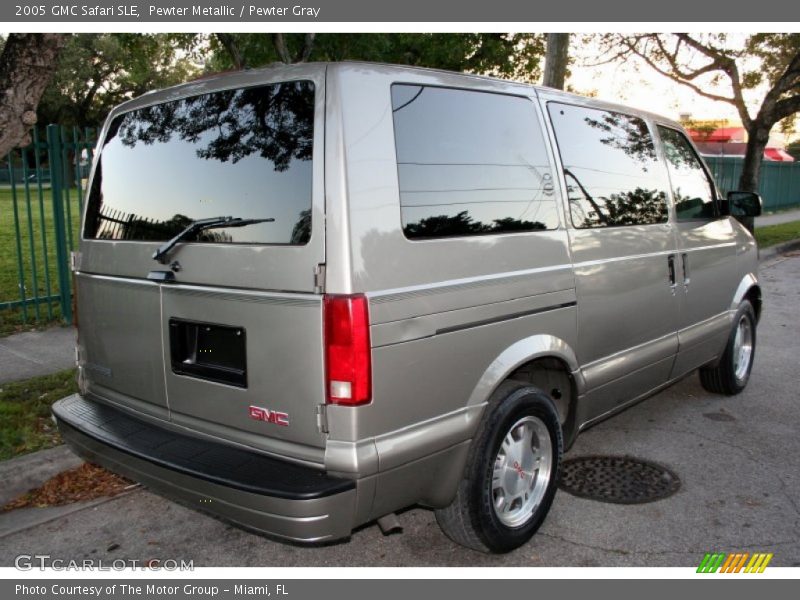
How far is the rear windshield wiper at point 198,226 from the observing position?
292 centimetres

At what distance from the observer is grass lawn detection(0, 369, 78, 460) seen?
4.40 metres

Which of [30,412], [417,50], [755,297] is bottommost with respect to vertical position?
[30,412]

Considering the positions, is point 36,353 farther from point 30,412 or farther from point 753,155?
point 753,155

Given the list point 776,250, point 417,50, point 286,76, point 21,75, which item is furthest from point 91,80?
point 286,76

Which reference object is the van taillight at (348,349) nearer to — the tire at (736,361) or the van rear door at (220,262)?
the van rear door at (220,262)

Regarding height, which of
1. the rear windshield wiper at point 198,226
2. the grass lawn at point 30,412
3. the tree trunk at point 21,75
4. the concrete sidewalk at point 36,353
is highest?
the tree trunk at point 21,75

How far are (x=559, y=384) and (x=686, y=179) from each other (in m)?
2.05

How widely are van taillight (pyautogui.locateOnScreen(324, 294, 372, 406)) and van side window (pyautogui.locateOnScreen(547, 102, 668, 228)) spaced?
1.64 meters

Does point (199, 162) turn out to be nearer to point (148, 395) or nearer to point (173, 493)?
point (148, 395)

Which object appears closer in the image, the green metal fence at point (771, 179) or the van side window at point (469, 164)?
the van side window at point (469, 164)

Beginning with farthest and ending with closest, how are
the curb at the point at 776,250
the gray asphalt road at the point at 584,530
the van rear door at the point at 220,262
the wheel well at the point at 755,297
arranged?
the curb at the point at 776,250, the wheel well at the point at 755,297, the gray asphalt road at the point at 584,530, the van rear door at the point at 220,262

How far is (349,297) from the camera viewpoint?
260cm

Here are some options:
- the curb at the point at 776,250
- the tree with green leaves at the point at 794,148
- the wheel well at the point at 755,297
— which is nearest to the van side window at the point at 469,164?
the wheel well at the point at 755,297

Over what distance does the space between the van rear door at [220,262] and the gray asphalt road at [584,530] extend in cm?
71
